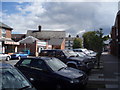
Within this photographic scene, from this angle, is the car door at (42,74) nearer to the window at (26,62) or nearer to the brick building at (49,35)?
the window at (26,62)

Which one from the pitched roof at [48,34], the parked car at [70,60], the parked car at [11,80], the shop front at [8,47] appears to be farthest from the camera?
the pitched roof at [48,34]

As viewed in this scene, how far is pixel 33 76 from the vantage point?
6469 millimetres

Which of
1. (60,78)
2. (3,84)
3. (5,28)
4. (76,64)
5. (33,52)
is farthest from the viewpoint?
(33,52)

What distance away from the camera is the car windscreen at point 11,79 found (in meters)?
3.24

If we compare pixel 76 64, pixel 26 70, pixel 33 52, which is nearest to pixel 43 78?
pixel 26 70

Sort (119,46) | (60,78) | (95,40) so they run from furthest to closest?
(119,46), (95,40), (60,78)

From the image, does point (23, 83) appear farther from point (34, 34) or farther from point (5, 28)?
point (34, 34)

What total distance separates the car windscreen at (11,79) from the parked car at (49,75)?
2.47 meters

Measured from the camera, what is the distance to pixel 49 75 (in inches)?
243

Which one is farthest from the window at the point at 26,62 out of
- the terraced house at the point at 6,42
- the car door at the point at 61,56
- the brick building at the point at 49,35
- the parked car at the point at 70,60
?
the brick building at the point at 49,35

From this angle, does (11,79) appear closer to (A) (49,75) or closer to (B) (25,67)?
(A) (49,75)

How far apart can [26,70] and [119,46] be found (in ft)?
78.0

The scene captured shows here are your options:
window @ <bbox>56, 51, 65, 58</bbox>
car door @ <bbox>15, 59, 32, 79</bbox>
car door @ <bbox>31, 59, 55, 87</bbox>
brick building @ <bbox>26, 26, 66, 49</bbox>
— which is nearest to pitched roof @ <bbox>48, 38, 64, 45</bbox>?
brick building @ <bbox>26, 26, 66, 49</bbox>

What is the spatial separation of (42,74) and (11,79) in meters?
2.90
